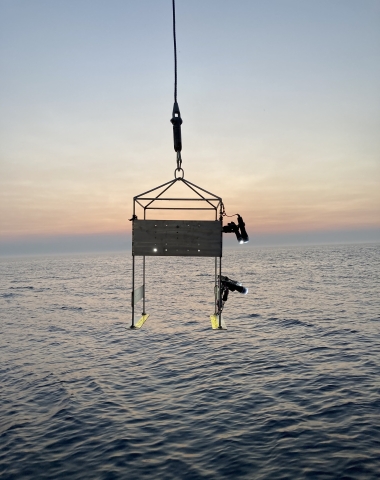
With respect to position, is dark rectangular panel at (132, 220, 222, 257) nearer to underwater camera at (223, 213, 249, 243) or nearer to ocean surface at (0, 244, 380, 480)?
underwater camera at (223, 213, 249, 243)

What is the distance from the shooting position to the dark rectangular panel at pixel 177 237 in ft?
29.7

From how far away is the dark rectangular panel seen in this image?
9.04m

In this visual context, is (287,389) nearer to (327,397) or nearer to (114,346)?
(327,397)

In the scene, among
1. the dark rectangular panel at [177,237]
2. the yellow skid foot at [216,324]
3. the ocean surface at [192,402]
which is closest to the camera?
the dark rectangular panel at [177,237]

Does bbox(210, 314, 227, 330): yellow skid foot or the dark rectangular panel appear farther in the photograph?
bbox(210, 314, 227, 330): yellow skid foot

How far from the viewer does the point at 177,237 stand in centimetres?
917

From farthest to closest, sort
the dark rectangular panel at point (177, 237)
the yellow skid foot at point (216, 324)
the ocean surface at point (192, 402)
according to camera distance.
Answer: the yellow skid foot at point (216, 324) → the ocean surface at point (192, 402) → the dark rectangular panel at point (177, 237)

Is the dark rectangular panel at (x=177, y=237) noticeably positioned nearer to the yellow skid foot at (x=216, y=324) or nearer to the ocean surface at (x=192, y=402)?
the yellow skid foot at (x=216, y=324)

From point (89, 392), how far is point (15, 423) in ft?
9.63

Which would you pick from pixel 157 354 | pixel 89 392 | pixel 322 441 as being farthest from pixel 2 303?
pixel 322 441

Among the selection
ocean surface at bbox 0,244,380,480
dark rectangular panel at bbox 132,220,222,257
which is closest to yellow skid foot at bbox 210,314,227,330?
dark rectangular panel at bbox 132,220,222,257

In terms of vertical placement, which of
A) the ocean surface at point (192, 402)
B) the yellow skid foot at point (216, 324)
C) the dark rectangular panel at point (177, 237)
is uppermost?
the dark rectangular panel at point (177, 237)

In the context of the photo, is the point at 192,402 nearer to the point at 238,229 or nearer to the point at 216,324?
the point at 216,324

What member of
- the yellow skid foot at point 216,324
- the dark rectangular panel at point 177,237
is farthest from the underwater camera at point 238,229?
the yellow skid foot at point 216,324
